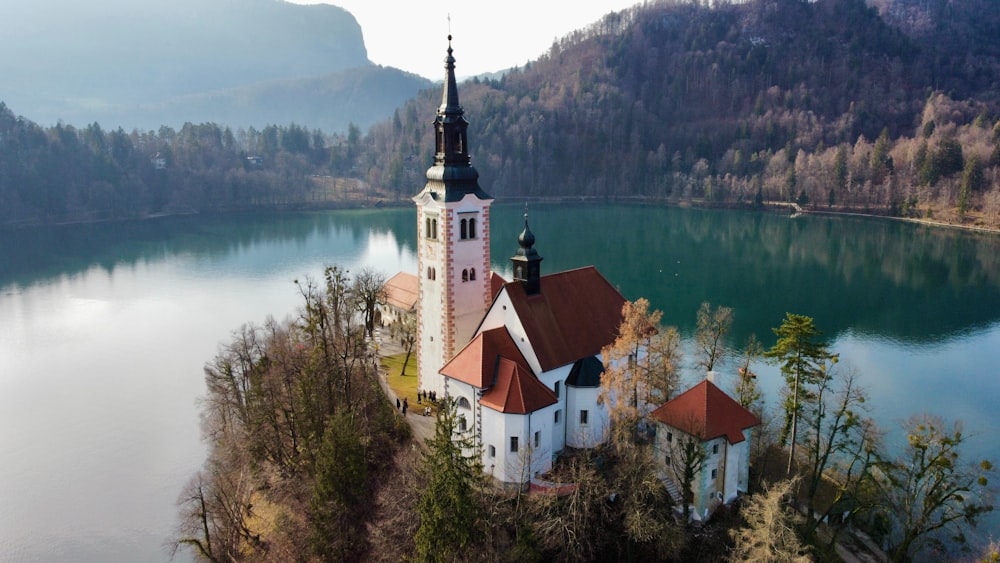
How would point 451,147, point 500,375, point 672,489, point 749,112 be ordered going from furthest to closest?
point 749,112 → point 451,147 → point 500,375 → point 672,489

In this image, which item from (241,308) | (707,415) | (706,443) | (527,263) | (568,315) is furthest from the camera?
(241,308)

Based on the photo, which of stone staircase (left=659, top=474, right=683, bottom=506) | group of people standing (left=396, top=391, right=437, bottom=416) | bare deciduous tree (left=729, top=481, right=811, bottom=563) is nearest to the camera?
bare deciduous tree (left=729, top=481, right=811, bottom=563)

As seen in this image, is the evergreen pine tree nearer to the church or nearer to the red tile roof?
the church

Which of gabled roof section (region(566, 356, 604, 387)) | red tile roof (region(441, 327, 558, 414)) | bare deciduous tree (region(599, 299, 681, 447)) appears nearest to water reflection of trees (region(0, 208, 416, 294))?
red tile roof (region(441, 327, 558, 414))

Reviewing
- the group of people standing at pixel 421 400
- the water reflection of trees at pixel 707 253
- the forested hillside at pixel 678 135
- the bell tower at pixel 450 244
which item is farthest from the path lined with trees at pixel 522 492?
the forested hillside at pixel 678 135

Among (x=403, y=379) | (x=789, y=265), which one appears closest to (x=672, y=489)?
(x=403, y=379)

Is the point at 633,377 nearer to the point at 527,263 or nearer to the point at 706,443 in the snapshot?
the point at 706,443
